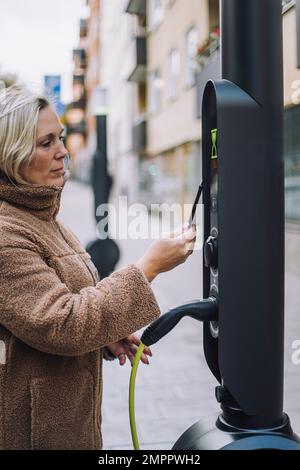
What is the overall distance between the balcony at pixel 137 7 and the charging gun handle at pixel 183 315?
22.7 m

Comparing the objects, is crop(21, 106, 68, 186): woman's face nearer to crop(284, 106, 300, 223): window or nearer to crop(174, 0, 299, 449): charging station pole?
crop(174, 0, 299, 449): charging station pole

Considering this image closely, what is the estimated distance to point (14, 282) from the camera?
1.59 m

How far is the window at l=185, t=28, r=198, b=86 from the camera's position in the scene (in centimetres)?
1596

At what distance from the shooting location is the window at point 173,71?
1833 centimetres

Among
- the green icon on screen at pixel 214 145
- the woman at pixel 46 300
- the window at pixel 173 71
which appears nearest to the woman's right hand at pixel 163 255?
the woman at pixel 46 300

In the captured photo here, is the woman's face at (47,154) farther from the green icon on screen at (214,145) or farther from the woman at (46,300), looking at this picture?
→ the green icon on screen at (214,145)

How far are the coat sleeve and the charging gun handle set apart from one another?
255 mm

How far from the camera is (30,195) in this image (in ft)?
5.74

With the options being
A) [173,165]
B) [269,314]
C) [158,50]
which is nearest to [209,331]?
[269,314]

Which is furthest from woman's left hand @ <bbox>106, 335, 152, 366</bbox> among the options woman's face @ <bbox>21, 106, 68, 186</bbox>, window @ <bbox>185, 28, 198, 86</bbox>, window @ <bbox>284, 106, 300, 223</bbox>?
window @ <bbox>185, 28, 198, 86</bbox>

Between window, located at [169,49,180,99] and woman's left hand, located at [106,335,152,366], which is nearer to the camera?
woman's left hand, located at [106,335,152,366]

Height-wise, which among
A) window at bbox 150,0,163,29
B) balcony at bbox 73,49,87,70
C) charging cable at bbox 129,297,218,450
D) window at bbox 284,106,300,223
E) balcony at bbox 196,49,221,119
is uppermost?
balcony at bbox 73,49,87,70
